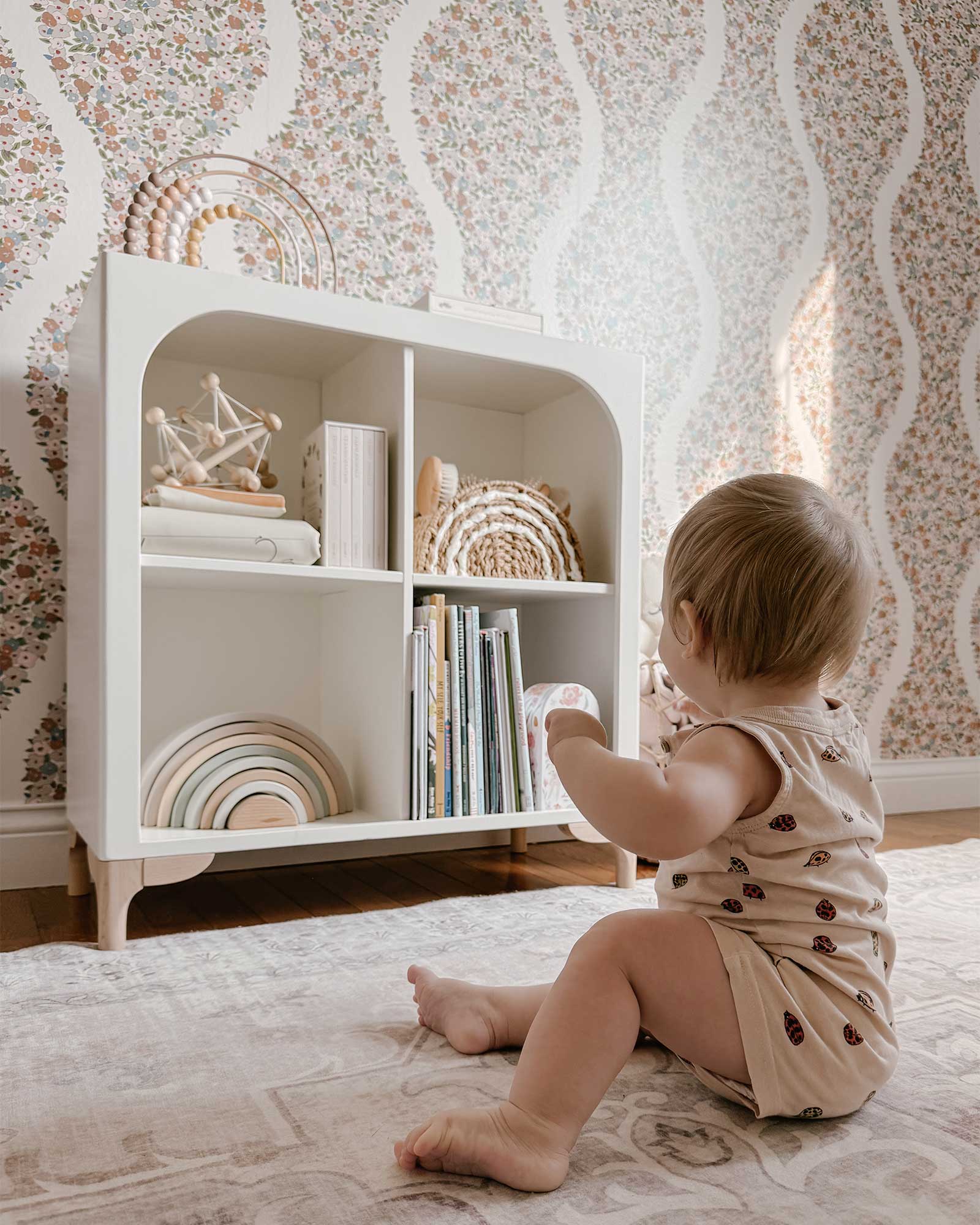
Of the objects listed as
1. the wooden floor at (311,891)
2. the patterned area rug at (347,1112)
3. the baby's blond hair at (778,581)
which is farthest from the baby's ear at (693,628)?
the wooden floor at (311,891)

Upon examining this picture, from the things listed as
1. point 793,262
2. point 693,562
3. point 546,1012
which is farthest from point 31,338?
point 793,262

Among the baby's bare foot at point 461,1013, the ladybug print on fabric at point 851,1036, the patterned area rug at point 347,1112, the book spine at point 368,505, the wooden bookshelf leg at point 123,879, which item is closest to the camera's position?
the patterned area rug at point 347,1112

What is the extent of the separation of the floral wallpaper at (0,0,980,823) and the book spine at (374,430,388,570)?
1.70 feet

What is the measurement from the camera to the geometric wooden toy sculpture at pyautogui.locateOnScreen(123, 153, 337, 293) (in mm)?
1445

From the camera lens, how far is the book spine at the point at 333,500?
1431 millimetres

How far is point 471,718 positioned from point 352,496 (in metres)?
0.37

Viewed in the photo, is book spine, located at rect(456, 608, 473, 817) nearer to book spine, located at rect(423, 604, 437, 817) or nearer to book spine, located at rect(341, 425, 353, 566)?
book spine, located at rect(423, 604, 437, 817)

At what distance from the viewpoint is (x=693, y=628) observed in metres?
0.81

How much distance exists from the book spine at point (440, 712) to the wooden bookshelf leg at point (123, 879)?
0.33 meters

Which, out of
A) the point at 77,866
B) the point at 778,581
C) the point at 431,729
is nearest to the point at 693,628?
the point at 778,581

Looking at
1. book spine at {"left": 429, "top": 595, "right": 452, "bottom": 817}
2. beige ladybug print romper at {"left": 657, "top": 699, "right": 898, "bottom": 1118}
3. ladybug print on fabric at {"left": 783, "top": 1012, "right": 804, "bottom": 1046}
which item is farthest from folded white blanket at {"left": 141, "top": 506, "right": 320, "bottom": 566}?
ladybug print on fabric at {"left": 783, "top": 1012, "right": 804, "bottom": 1046}

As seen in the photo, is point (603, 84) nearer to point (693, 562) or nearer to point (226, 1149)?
point (693, 562)

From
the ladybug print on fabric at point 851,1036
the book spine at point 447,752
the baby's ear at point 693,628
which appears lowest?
the ladybug print on fabric at point 851,1036

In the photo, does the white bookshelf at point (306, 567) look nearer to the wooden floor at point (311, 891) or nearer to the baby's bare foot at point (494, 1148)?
the wooden floor at point (311, 891)
